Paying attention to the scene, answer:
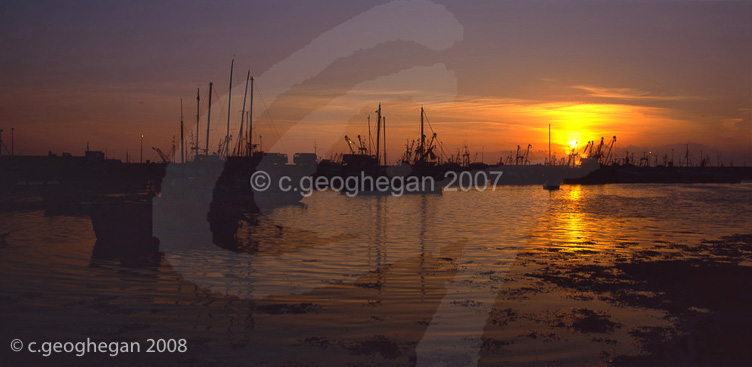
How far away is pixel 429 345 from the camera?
11812mm

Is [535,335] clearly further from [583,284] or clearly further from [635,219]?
[635,219]

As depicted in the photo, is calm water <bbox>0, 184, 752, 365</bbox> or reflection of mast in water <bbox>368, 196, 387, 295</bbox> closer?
calm water <bbox>0, 184, 752, 365</bbox>

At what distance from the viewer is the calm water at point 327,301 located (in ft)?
37.9

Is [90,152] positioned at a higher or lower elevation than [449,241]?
higher

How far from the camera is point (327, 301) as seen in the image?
52.0 ft

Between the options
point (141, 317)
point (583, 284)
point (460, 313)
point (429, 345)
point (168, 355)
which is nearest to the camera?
point (168, 355)

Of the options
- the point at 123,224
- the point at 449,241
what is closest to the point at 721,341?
the point at 449,241

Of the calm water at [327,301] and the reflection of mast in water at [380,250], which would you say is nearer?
the calm water at [327,301]

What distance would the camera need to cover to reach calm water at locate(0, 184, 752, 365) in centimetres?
1155

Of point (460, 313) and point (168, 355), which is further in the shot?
point (460, 313)

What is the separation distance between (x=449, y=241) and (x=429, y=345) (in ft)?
68.5

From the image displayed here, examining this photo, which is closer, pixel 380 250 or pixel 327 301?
pixel 327 301

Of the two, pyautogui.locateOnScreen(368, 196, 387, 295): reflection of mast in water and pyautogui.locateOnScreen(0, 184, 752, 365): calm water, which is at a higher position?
pyautogui.locateOnScreen(0, 184, 752, 365): calm water

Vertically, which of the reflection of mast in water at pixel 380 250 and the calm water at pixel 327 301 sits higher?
the calm water at pixel 327 301
